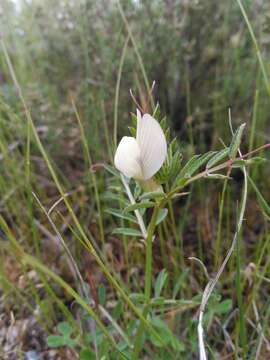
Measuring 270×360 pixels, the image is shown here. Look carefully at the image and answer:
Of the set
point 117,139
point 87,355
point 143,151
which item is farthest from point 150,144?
point 117,139

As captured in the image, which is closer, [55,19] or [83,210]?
[83,210]

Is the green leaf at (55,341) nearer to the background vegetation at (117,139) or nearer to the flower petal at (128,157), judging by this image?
the background vegetation at (117,139)

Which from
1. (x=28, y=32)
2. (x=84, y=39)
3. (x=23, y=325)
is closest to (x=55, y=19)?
(x=28, y=32)

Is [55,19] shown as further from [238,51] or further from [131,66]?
[238,51]

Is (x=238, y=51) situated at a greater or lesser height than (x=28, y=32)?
lesser

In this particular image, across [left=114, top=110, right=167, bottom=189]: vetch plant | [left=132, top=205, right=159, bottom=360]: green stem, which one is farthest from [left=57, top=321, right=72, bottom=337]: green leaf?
[left=114, top=110, right=167, bottom=189]: vetch plant

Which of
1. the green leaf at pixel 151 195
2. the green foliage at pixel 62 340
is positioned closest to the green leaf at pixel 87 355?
the green foliage at pixel 62 340
